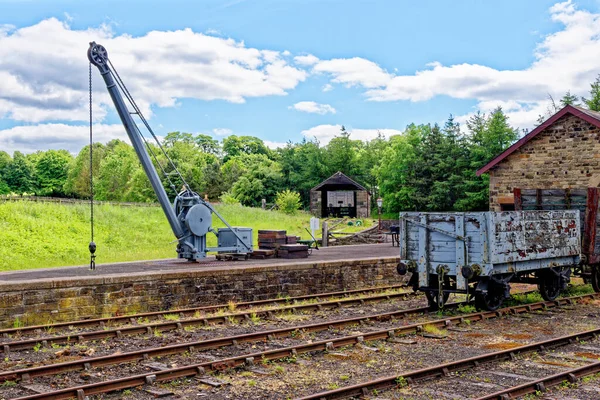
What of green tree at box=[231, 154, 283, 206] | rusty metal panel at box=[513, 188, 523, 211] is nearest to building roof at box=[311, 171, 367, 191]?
green tree at box=[231, 154, 283, 206]

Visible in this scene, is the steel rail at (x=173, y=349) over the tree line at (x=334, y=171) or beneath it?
beneath

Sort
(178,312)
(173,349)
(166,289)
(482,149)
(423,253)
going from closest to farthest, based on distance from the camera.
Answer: (173,349) < (423,253) < (178,312) < (166,289) < (482,149)

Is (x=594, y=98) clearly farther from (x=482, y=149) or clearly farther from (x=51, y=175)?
→ (x=51, y=175)

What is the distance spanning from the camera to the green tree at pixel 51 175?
96.7 m

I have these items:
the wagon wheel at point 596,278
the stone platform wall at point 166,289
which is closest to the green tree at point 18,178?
the stone platform wall at point 166,289

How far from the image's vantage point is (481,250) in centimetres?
1226

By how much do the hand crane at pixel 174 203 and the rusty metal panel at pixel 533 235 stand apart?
8991 mm

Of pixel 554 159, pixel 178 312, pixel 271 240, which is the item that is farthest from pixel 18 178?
pixel 178 312

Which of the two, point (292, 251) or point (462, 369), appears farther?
point (292, 251)

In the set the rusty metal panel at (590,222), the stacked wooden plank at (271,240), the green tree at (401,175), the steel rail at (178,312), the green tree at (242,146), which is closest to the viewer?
the steel rail at (178,312)

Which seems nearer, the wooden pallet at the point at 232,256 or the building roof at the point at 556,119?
the wooden pallet at the point at 232,256

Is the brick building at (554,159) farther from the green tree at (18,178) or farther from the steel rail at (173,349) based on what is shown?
the green tree at (18,178)

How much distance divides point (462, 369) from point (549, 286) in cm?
684

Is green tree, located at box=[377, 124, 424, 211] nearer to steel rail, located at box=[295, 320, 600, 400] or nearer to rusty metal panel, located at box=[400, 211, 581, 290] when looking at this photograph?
rusty metal panel, located at box=[400, 211, 581, 290]
